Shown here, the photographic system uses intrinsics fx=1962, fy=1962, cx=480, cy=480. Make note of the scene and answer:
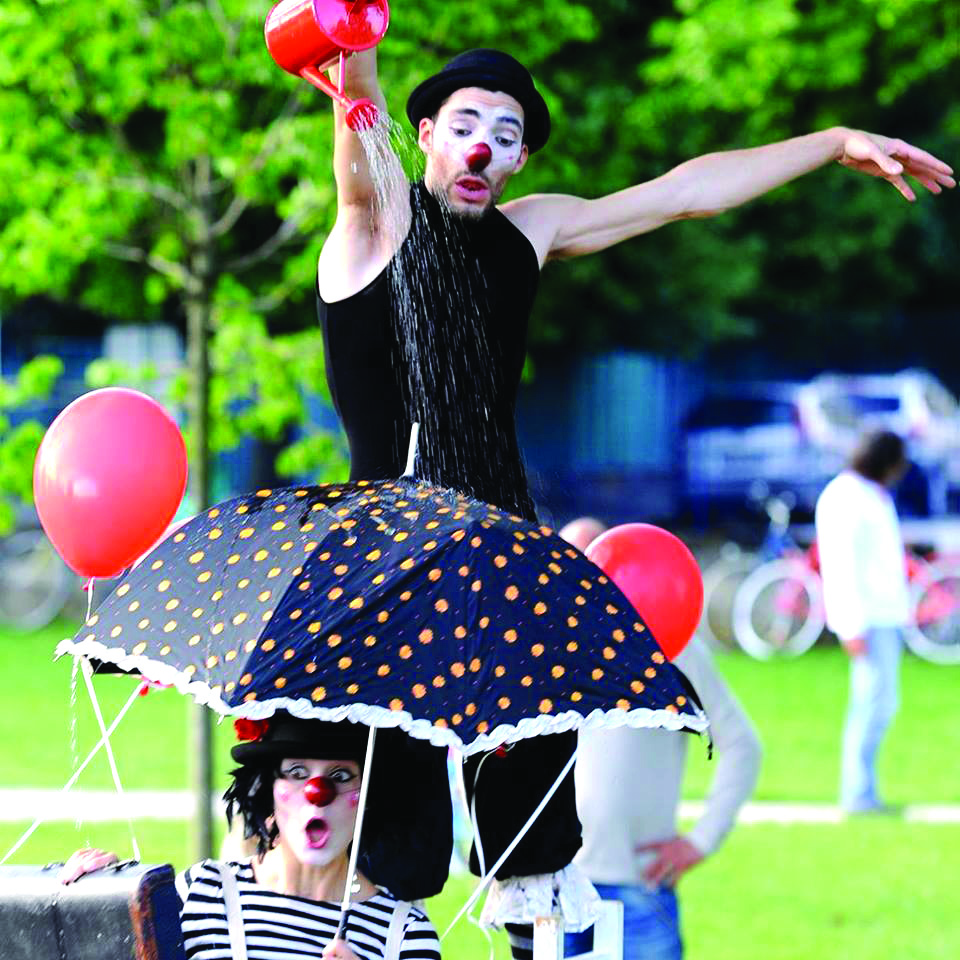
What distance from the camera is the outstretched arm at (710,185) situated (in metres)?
4.03

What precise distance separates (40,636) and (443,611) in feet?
46.4

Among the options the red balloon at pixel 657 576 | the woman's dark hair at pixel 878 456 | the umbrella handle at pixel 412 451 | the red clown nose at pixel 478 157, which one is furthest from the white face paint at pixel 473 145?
the woman's dark hair at pixel 878 456

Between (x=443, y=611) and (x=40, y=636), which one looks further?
(x=40, y=636)

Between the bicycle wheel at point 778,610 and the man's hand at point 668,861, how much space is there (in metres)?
10.8

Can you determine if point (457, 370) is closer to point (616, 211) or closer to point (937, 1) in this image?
point (616, 211)

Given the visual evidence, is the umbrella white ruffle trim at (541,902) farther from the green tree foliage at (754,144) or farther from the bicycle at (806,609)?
the bicycle at (806,609)

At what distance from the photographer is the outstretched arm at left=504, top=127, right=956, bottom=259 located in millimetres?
4031

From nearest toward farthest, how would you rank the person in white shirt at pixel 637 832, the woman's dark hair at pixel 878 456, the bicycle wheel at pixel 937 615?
1. the person in white shirt at pixel 637 832
2. the woman's dark hair at pixel 878 456
3. the bicycle wheel at pixel 937 615

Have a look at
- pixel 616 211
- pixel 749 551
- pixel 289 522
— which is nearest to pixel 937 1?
pixel 749 551

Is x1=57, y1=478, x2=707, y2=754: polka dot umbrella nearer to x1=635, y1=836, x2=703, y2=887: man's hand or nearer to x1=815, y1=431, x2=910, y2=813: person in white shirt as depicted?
x1=635, y1=836, x2=703, y2=887: man's hand

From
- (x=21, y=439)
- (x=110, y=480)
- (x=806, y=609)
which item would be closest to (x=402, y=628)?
(x=110, y=480)

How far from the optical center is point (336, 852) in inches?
129

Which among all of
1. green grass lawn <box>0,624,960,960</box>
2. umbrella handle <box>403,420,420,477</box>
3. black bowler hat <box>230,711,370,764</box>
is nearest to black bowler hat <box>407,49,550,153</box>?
umbrella handle <box>403,420,420,477</box>

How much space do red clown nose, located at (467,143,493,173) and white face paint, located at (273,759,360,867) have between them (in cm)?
114
